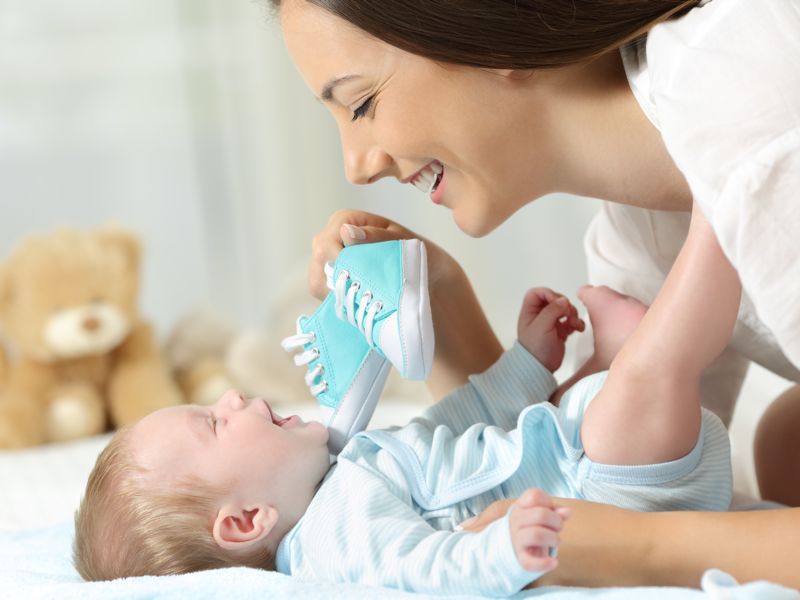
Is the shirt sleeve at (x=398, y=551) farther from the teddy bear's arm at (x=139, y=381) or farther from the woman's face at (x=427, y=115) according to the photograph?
the teddy bear's arm at (x=139, y=381)

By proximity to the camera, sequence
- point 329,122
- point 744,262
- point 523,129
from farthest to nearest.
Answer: point 329,122
point 523,129
point 744,262

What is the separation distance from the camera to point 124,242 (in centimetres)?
233

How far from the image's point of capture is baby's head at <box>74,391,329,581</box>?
112cm

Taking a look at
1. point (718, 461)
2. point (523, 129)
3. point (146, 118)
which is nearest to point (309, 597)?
point (718, 461)

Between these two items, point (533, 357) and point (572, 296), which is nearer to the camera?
point (533, 357)

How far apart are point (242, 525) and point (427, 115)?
1.63ft

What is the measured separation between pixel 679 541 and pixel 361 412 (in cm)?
44

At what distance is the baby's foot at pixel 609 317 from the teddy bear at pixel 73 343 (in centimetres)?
120

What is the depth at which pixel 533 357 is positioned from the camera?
1319 mm

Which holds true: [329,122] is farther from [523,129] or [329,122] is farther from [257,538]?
[257,538]

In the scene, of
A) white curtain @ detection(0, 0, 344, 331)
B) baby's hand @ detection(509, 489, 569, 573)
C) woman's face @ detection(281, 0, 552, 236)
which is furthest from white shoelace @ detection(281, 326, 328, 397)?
white curtain @ detection(0, 0, 344, 331)

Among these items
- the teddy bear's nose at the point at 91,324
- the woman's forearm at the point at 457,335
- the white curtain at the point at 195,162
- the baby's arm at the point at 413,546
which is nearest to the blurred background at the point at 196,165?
the white curtain at the point at 195,162

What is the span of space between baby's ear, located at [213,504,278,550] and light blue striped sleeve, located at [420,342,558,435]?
25cm

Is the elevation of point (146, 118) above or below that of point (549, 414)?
above
